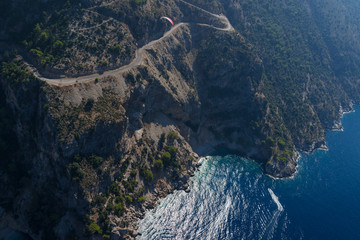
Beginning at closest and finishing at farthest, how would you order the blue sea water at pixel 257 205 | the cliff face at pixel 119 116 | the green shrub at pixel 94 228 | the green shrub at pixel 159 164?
the green shrub at pixel 94 228 → the cliff face at pixel 119 116 → the blue sea water at pixel 257 205 → the green shrub at pixel 159 164

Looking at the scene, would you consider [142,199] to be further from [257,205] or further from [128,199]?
[257,205]

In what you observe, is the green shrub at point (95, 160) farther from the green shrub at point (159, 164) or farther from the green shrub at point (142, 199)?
the green shrub at point (159, 164)

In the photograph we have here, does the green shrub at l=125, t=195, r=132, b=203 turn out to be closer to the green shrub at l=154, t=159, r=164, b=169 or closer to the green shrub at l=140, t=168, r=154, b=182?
the green shrub at l=140, t=168, r=154, b=182

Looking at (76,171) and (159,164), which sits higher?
(76,171)

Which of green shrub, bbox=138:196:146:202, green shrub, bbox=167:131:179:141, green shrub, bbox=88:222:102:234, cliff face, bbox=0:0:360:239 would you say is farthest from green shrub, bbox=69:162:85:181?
green shrub, bbox=167:131:179:141

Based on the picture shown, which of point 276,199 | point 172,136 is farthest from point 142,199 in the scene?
point 276,199

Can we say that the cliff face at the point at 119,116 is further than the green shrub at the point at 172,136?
No

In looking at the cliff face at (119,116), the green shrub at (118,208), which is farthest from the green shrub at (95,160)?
the green shrub at (118,208)

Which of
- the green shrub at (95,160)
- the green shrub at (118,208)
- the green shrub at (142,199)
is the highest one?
the green shrub at (95,160)
